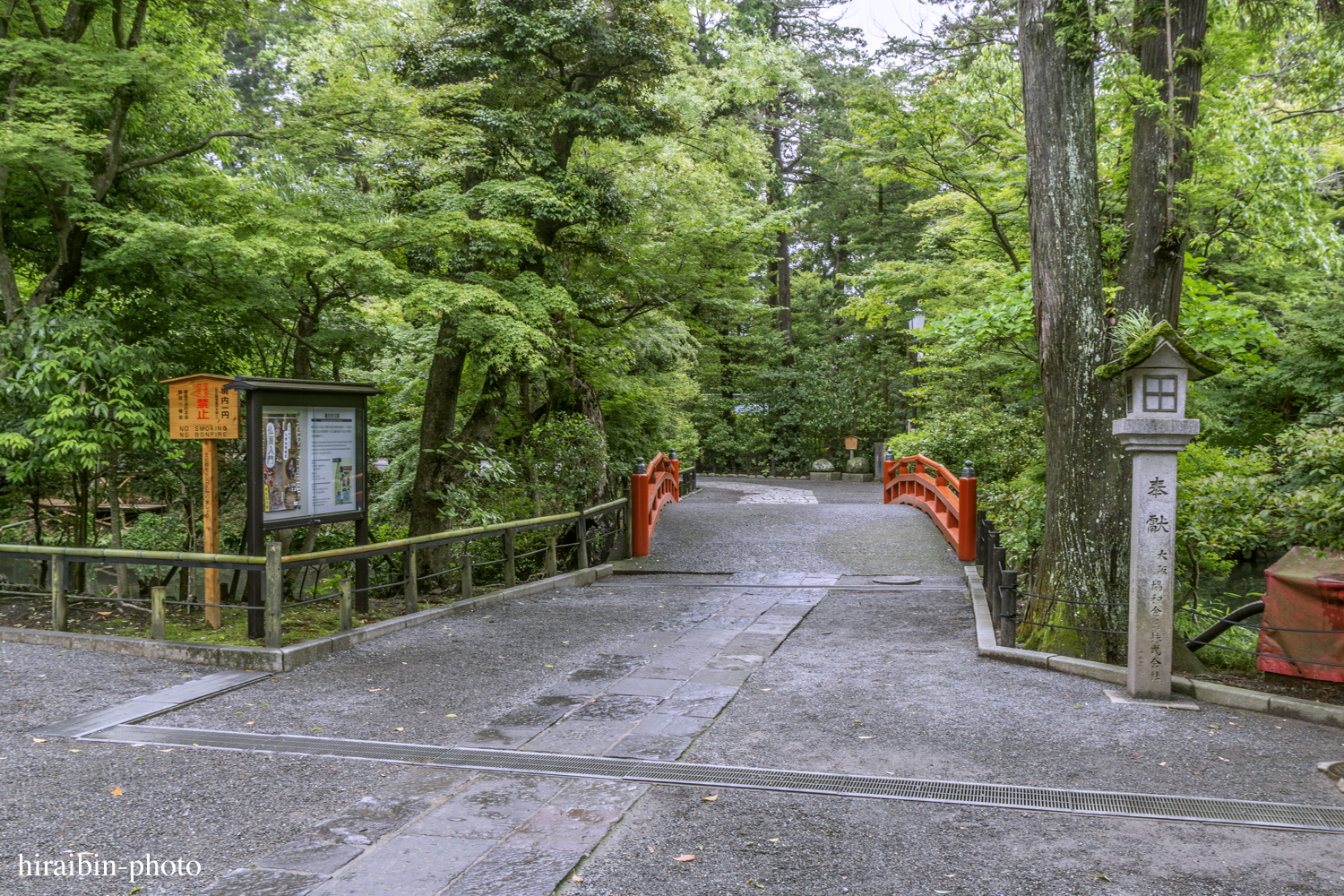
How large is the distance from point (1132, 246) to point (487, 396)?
816 centimetres

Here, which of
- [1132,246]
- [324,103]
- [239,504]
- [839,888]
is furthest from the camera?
[239,504]

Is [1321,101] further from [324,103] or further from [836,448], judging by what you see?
[836,448]

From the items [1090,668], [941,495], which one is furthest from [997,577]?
[941,495]

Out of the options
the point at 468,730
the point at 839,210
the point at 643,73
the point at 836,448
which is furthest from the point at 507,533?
the point at 839,210

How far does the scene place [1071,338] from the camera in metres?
6.85

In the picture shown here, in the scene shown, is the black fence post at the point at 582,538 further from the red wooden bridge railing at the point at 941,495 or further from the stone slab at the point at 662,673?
the red wooden bridge railing at the point at 941,495

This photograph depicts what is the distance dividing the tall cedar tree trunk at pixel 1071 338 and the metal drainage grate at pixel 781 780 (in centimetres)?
268

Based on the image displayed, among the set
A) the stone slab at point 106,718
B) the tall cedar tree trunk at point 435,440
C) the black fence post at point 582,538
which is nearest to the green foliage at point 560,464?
the black fence post at point 582,538

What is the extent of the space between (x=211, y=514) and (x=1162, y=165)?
807 centimetres

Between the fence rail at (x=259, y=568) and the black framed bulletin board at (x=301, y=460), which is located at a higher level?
the black framed bulletin board at (x=301, y=460)

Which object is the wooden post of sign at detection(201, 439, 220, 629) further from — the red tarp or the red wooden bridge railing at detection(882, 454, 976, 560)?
the red wooden bridge railing at detection(882, 454, 976, 560)

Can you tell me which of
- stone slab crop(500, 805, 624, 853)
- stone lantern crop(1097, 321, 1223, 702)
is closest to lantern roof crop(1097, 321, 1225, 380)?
stone lantern crop(1097, 321, 1223, 702)

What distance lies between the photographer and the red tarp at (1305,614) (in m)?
5.82

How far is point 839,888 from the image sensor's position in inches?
132
